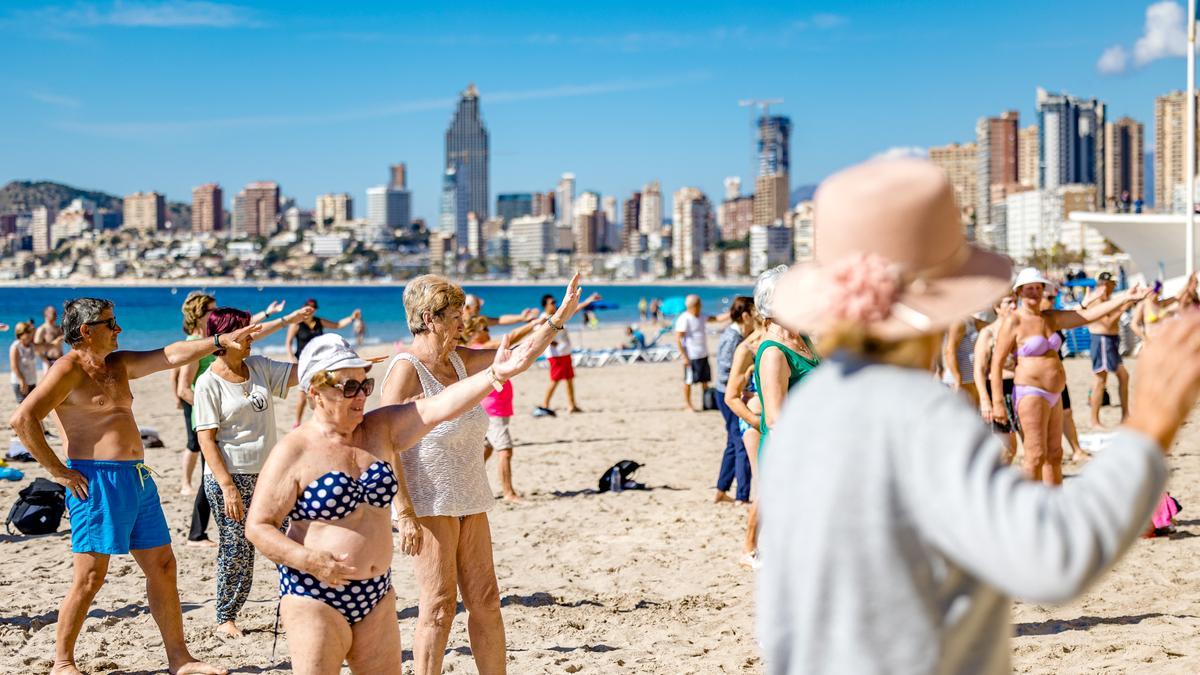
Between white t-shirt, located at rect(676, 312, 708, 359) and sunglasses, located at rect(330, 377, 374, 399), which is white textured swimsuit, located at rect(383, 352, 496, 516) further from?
white t-shirt, located at rect(676, 312, 708, 359)

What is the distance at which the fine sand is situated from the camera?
5.52m

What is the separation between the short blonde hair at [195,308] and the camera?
6820 mm

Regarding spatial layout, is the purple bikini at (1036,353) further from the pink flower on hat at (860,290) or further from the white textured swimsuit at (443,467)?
the pink flower on hat at (860,290)

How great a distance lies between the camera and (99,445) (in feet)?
16.8

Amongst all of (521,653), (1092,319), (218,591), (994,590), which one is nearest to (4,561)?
(218,591)

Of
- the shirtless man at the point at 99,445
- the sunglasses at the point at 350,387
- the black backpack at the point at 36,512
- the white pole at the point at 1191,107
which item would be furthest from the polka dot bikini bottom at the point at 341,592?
the white pole at the point at 1191,107

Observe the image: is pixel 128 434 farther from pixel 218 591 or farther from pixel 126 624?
pixel 126 624

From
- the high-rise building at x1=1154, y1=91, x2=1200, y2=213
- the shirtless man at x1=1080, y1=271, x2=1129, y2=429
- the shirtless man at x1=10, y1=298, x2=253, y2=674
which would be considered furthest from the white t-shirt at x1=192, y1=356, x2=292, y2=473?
the high-rise building at x1=1154, y1=91, x2=1200, y2=213

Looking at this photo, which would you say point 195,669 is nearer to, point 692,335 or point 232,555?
point 232,555

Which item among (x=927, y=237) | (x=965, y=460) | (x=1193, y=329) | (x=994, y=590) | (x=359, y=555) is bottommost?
(x=359, y=555)

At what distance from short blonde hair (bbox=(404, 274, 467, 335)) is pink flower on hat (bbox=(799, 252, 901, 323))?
2.69m

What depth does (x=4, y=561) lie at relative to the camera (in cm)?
774

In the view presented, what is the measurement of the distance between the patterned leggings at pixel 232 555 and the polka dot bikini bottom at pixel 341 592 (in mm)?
2392

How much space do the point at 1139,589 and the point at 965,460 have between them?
5395 mm
